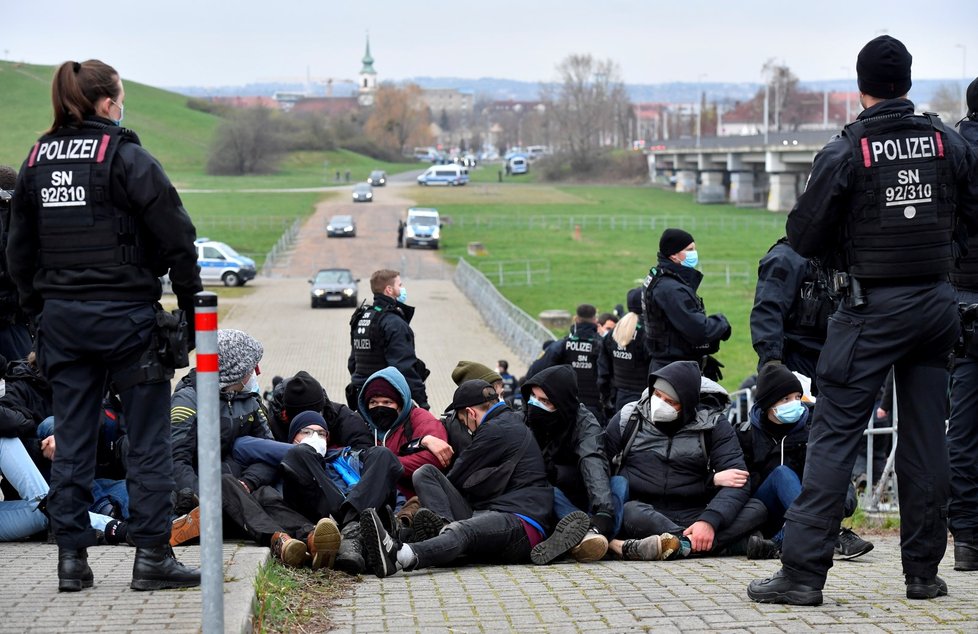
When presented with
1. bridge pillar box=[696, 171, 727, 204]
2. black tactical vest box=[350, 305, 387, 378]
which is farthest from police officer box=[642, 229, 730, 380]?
bridge pillar box=[696, 171, 727, 204]

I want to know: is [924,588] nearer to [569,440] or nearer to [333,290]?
[569,440]

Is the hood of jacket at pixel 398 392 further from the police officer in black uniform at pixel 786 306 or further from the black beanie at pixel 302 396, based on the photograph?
the police officer in black uniform at pixel 786 306

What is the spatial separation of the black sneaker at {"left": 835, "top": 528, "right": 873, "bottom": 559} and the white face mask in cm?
114

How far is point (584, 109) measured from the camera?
493ft

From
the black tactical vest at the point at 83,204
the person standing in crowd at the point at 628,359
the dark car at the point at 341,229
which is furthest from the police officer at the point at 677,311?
the dark car at the point at 341,229

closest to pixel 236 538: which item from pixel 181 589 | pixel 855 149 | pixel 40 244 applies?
pixel 181 589

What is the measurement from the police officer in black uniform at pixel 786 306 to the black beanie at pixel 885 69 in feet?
9.16

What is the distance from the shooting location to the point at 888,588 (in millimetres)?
6164

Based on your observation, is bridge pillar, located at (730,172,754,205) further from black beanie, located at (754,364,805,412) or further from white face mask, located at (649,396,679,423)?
white face mask, located at (649,396,679,423)

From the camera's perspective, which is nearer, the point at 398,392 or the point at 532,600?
the point at 532,600

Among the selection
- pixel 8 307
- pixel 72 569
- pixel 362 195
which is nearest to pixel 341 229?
pixel 362 195

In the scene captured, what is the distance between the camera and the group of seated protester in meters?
7.29

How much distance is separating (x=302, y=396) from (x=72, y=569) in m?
2.87

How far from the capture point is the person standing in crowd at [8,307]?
8.26 meters
